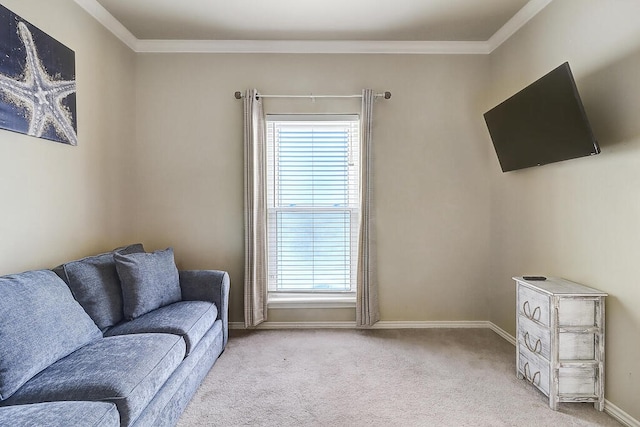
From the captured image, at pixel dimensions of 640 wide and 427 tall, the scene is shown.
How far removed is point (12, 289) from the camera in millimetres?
1635

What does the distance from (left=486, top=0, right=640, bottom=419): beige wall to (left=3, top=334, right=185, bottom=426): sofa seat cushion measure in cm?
254

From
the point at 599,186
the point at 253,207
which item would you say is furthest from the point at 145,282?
the point at 599,186

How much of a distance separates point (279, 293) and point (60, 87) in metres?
2.41

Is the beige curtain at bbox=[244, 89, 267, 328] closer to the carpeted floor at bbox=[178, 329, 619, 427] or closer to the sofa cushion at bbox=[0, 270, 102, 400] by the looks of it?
the carpeted floor at bbox=[178, 329, 619, 427]

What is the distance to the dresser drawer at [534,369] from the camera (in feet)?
6.91

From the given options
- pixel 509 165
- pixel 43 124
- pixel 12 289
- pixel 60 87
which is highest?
pixel 60 87

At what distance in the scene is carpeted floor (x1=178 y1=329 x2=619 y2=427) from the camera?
6.45 feet

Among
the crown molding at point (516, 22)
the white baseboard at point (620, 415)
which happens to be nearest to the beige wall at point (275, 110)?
the crown molding at point (516, 22)

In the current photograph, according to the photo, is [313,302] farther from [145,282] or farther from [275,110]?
[275,110]

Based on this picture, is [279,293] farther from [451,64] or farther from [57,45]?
[451,64]

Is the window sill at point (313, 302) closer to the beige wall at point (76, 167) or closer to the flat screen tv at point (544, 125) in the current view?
the beige wall at point (76, 167)

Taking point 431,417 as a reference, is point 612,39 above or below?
above

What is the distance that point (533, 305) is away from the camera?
2205 millimetres

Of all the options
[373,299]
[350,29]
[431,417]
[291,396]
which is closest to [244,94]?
[350,29]
